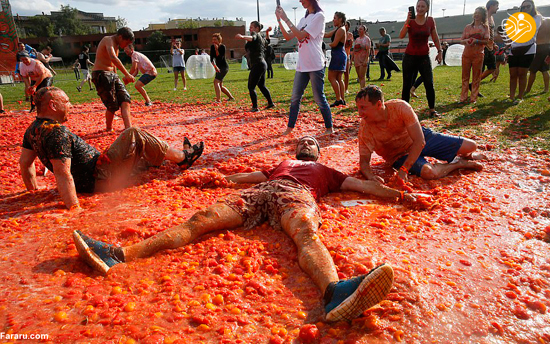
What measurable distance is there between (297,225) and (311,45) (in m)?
4.64

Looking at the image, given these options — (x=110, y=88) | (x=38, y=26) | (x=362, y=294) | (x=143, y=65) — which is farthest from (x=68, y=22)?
(x=362, y=294)

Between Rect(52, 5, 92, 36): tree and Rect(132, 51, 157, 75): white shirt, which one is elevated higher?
Rect(52, 5, 92, 36): tree

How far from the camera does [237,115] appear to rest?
9945 mm

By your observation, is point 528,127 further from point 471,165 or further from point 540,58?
point 540,58

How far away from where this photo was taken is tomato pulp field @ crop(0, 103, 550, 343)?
2.11m

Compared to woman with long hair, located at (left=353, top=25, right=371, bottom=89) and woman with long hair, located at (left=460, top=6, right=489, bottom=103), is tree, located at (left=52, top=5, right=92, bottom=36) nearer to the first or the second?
woman with long hair, located at (left=353, top=25, right=371, bottom=89)

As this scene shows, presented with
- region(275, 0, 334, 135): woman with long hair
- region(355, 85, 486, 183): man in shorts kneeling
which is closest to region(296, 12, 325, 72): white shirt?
region(275, 0, 334, 135): woman with long hair

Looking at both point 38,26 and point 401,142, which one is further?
point 38,26

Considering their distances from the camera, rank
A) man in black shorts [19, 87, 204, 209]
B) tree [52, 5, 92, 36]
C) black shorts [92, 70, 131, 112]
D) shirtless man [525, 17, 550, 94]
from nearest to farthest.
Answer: man in black shorts [19, 87, 204, 209]
black shorts [92, 70, 131, 112]
shirtless man [525, 17, 550, 94]
tree [52, 5, 92, 36]

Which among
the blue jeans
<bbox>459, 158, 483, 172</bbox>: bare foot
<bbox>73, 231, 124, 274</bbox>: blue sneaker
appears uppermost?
the blue jeans

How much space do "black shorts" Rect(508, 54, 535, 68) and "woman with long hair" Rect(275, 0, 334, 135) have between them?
18.7 feet

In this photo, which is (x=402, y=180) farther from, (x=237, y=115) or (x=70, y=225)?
(x=237, y=115)

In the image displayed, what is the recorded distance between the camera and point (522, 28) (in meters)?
8.89

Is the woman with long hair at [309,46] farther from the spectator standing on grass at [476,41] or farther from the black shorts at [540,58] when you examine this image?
the black shorts at [540,58]
